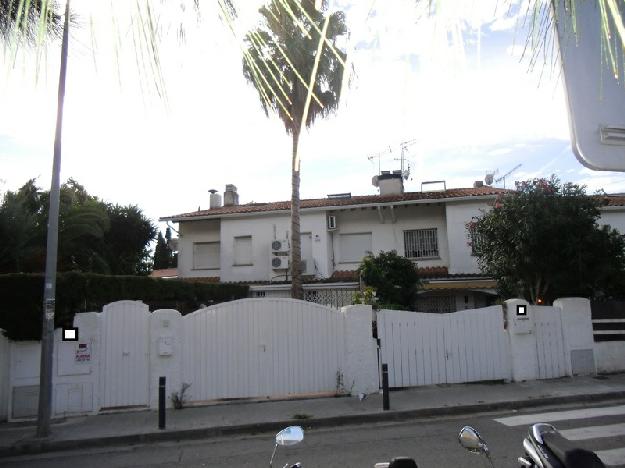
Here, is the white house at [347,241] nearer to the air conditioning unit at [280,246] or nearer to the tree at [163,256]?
the air conditioning unit at [280,246]

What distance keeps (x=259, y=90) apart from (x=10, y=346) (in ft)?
32.9

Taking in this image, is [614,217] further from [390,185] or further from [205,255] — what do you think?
[205,255]

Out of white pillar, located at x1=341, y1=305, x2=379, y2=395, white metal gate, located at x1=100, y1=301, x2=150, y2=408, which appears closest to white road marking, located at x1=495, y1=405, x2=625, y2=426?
white pillar, located at x1=341, y1=305, x2=379, y2=395

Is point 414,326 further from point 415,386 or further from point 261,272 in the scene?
point 261,272

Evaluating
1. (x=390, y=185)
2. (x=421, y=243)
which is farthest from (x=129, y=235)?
(x=421, y=243)

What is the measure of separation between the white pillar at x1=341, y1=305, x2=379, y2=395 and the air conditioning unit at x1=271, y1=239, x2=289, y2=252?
35.8 ft

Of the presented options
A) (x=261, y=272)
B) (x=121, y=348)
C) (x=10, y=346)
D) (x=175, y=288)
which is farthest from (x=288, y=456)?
(x=261, y=272)

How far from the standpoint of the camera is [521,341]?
39.4 feet

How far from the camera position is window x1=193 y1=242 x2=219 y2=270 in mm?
24641

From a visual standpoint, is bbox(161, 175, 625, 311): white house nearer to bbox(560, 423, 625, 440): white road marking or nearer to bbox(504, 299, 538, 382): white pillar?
bbox(504, 299, 538, 382): white pillar

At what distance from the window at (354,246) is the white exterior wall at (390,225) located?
0.16 metres

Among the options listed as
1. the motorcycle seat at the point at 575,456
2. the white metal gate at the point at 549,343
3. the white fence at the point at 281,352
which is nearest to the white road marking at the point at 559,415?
the white fence at the point at 281,352

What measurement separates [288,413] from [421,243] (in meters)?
14.5

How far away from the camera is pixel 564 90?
1.75 metres
